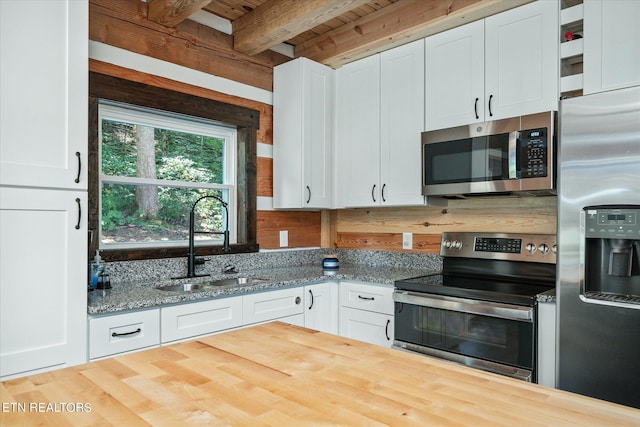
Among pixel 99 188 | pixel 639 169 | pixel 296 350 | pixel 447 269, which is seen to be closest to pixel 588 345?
pixel 639 169

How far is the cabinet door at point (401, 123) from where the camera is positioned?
2.86 metres

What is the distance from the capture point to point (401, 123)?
2.94 meters

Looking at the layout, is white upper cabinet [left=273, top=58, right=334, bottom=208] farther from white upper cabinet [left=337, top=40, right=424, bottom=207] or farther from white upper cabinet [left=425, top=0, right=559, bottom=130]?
white upper cabinet [left=425, top=0, right=559, bottom=130]

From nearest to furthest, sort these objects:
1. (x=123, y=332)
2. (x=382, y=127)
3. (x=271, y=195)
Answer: (x=123, y=332)
(x=382, y=127)
(x=271, y=195)

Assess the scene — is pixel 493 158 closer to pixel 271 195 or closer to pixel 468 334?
pixel 468 334

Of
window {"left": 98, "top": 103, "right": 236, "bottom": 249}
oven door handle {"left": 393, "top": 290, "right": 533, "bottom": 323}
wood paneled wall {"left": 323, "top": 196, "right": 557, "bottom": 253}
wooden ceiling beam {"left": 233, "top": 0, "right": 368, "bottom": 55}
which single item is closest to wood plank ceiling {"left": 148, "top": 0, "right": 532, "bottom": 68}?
wooden ceiling beam {"left": 233, "top": 0, "right": 368, "bottom": 55}

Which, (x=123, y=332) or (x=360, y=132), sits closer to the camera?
(x=123, y=332)

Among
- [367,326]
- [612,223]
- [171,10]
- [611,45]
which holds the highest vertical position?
[171,10]

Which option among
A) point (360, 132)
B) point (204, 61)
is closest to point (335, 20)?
point (360, 132)

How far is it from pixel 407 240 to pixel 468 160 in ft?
2.92

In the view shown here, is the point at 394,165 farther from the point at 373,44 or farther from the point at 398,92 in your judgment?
the point at 373,44

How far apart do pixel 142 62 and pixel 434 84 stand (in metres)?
1.80

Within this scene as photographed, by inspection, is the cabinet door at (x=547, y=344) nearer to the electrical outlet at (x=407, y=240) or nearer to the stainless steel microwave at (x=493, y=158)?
the stainless steel microwave at (x=493, y=158)

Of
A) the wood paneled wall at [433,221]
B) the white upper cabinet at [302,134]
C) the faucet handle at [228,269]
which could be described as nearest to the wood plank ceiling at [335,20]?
the white upper cabinet at [302,134]
